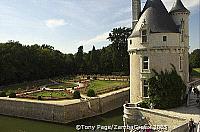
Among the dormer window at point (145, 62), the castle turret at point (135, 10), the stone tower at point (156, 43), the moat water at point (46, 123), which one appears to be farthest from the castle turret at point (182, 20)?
the moat water at point (46, 123)

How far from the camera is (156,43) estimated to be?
24938mm

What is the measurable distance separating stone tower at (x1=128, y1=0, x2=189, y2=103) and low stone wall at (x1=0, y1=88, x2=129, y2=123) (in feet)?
23.4

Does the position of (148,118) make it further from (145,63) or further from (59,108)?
(59,108)

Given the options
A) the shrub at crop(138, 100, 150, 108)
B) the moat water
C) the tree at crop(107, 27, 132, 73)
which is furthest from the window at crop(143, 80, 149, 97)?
the tree at crop(107, 27, 132, 73)

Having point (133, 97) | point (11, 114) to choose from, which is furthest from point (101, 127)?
point (11, 114)

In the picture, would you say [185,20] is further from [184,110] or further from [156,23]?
[184,110]

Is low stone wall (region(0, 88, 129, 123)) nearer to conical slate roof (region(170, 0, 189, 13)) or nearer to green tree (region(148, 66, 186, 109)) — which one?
green tree (region(148, 66, 186, 109))

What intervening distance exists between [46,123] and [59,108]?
2242mm

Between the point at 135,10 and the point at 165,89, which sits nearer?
the point at 165,89

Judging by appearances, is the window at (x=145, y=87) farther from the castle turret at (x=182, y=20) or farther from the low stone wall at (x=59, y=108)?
the low stone wall at (x=59, y=108)

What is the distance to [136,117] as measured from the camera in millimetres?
23281

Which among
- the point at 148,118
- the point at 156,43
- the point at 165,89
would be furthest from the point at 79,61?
the point at 148,118

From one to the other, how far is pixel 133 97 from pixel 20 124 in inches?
481

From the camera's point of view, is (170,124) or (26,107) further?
(26,107)
